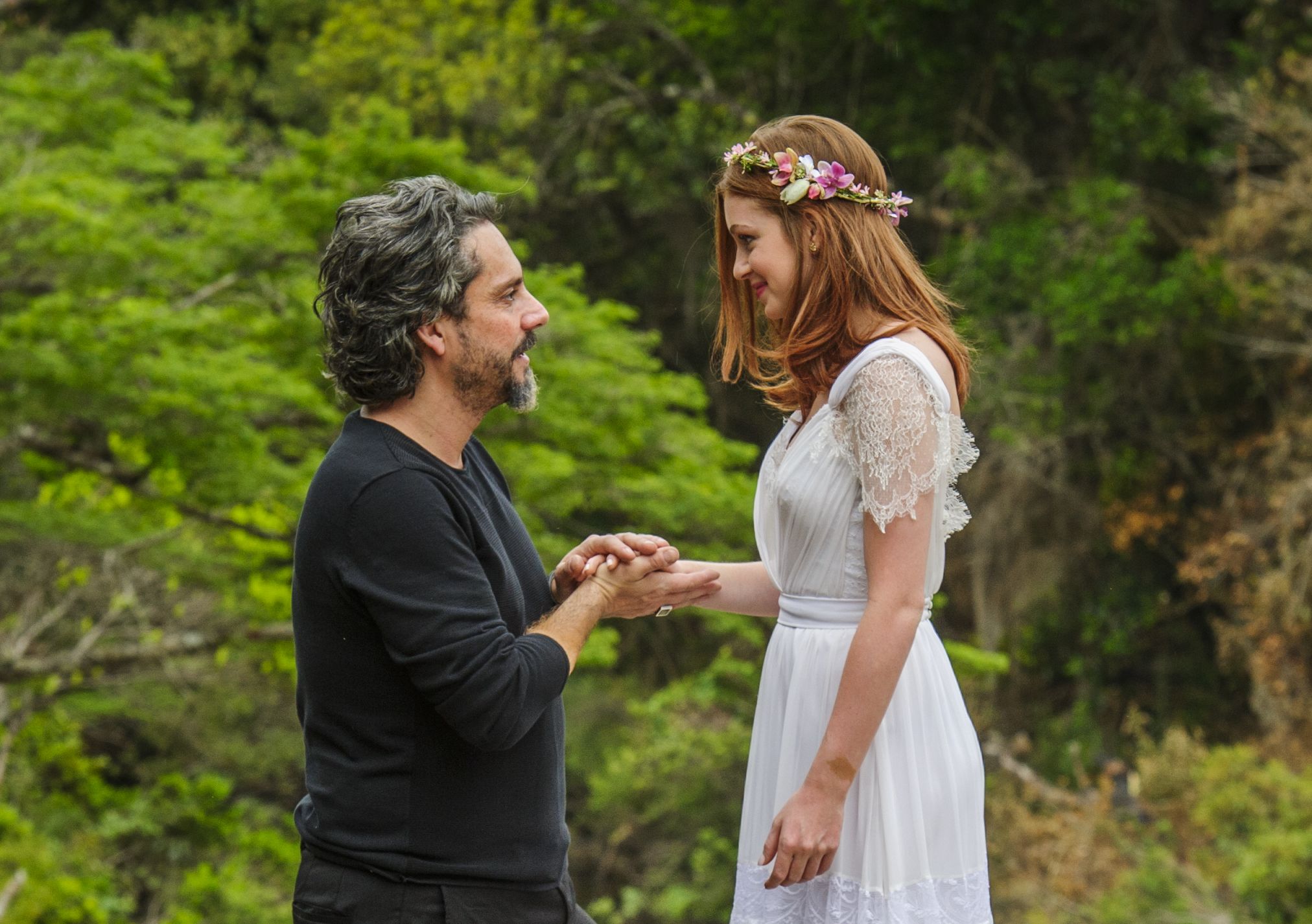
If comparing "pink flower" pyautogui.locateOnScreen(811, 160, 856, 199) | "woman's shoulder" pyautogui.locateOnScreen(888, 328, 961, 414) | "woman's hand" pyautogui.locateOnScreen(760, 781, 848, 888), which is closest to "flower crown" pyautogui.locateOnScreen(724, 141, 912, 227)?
"pink flower" pyautogui.locateOnScreen(811, 160, 856, 199)

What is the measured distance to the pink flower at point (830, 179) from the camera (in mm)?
1717

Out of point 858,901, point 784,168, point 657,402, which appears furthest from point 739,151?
point 657,402

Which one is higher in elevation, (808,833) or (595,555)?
(595,555)

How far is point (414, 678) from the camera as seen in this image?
1520 millimetres

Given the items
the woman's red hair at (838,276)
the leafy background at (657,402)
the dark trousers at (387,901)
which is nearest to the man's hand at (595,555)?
the woman's red hair at (838,276)

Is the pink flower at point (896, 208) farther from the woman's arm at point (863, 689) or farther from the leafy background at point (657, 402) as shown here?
the leafy background at point (657, 402)

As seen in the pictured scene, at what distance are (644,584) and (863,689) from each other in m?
0.34

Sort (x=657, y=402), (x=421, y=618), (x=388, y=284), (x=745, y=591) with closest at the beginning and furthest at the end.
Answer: (x=421, y=618) → (x=388, y=284) → (x=745, y=591) → (x=657, y=402)

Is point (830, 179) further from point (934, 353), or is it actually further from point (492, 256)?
point (492, 256)

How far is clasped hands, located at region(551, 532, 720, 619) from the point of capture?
1.78 meters

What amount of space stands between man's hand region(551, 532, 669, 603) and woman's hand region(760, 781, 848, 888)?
1.25 feet

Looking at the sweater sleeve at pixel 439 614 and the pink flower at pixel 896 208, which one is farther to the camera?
the pink flower at pixel 896 208

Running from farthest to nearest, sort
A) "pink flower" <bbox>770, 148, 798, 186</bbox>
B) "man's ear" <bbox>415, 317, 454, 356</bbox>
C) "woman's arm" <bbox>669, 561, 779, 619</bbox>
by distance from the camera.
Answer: "woman's arm" <bbox>669, 561, 779, 619</bbox> → "pink flower" <bbox>770, 148, 798, 186</bbox> → "man's ear" <bbox>415, 317, 454, 356</bbox>

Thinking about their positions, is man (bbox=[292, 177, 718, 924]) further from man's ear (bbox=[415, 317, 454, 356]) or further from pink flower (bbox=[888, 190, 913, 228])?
pink flower (bbox=[888, 190, 913, 228])
